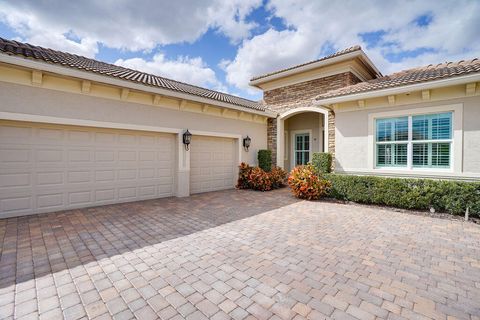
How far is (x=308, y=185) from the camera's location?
27.2 feet

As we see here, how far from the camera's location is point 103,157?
693 cm

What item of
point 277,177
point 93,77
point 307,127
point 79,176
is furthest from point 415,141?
point 79,176

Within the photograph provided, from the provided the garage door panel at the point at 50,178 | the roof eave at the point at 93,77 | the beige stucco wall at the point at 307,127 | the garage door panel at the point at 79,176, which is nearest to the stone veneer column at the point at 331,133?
the beige stucco wall at the point at 307,127

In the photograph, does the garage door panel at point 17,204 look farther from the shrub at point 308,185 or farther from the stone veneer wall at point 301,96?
the stone veneer wall at point 301,96

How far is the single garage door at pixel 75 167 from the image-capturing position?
5574mm

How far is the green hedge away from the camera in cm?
592

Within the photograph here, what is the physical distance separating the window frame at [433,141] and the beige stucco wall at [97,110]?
→ 5.75 meters

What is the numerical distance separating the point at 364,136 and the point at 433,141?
6.42 feet

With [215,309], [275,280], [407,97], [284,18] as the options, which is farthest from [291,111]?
[215,309]

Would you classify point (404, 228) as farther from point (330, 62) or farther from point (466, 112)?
point (330, 62)

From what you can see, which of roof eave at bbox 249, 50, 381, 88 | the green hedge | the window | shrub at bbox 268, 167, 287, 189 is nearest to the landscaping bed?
the green hedge


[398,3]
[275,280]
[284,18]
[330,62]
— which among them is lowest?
[275,280]

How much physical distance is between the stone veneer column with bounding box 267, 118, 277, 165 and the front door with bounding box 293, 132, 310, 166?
78.2 inches

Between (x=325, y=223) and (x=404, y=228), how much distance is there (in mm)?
1786
